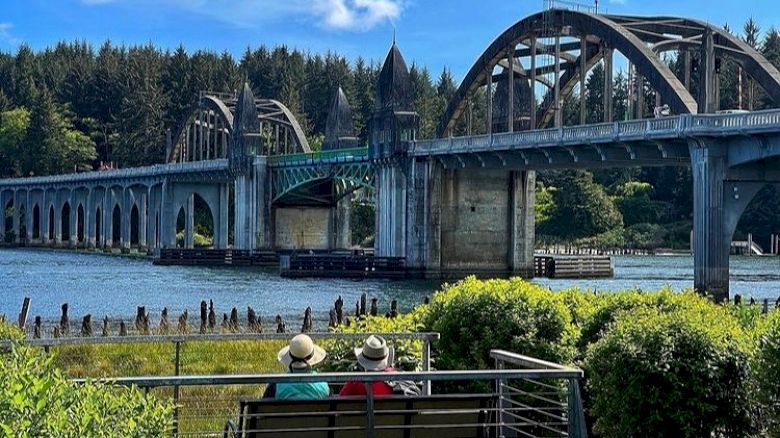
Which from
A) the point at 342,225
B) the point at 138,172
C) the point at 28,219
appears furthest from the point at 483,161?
the point at 28,219

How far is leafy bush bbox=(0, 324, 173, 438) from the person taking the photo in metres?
6.12

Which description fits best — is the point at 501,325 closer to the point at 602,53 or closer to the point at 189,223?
the point at 602,53

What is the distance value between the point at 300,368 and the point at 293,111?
160m

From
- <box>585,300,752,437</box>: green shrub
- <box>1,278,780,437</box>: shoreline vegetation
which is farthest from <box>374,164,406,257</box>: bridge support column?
<box>585,300,752,437</box>: green shrub

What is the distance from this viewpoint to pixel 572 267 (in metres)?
92.8

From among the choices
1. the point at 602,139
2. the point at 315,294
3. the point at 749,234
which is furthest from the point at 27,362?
the point at 749,234

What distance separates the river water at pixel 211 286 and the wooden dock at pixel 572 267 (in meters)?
1.67

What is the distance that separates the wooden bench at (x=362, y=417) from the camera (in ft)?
36.2

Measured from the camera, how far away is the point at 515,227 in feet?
287

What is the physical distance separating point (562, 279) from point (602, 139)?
27.8m

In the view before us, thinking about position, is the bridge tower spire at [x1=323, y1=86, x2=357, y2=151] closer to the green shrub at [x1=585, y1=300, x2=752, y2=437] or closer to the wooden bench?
the green shrub at [x1=585, y1=300, x2=752, y2=437]

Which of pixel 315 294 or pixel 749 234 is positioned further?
pixel 749 234

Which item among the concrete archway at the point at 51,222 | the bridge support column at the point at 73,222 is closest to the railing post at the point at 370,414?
the bridge support column at the point at 73,222

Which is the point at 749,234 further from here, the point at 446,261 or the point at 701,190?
the point at 701,190
